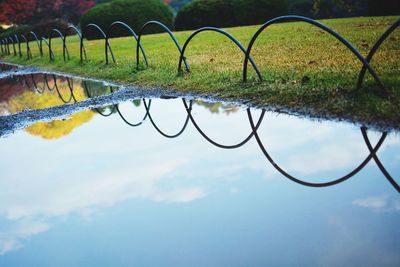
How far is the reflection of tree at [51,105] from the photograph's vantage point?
5592 mm

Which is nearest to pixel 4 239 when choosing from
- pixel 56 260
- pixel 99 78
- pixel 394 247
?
pixel 56 260

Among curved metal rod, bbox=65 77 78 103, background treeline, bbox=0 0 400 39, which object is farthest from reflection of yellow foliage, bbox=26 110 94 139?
background treeline, bbox=0 0 400 39

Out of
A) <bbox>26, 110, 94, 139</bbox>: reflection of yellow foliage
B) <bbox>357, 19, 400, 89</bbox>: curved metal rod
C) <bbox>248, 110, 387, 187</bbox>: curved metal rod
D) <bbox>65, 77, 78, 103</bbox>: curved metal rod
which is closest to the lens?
<bbox>248, 110, 387, 187</bbox>: curved metal rod

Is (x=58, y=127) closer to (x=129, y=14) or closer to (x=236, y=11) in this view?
(x=236, y=11)

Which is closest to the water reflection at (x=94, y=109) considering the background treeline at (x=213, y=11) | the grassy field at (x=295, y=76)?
the grassy field at (x=295, y=76)

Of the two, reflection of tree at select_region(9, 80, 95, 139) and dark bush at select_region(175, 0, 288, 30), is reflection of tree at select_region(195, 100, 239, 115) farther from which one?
dark bush at select_region(175, 0, 288, 30)

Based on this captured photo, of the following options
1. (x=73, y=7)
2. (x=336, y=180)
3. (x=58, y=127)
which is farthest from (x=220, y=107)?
(x=73, y=7)

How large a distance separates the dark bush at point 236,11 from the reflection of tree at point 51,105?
1244 cm

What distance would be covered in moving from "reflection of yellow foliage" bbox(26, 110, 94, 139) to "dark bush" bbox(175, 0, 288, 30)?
1635cm

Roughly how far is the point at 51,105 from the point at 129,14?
16.2 meters

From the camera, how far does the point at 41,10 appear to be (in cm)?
4516

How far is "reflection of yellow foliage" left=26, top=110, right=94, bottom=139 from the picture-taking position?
18.0 feet

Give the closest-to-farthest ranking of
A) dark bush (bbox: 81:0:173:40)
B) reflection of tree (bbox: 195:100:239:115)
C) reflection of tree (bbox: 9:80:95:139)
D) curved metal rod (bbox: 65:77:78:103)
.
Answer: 1. reflection of tree (bbox: 195:100:239:115)
2. reflection of tree (bbox: 9:80:95:139)
3. curved metal rod (bbox: 65:77:78:103)
4. dark bush (bbox: 81:0:173:40)

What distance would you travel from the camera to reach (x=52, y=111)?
676 cm
